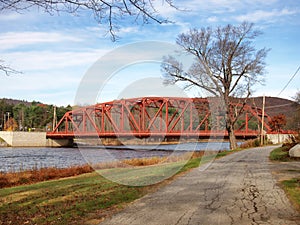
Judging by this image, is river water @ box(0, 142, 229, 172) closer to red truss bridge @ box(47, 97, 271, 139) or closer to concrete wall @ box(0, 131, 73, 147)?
red truss bridge @ box(47, 97, 271, 139)

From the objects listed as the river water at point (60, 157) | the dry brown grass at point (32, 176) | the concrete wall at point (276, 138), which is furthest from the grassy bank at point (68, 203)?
the concrete wall at point (276, 138)

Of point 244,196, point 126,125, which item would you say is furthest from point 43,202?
point 126,125

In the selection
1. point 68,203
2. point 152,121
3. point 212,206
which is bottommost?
point 68,203

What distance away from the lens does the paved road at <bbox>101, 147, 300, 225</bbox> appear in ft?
22.7

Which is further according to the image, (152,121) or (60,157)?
(152,121)

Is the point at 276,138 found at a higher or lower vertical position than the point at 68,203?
higher

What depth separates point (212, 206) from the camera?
8.20 m

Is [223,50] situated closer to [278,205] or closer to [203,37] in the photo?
[203,37]

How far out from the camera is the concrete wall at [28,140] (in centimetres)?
6929

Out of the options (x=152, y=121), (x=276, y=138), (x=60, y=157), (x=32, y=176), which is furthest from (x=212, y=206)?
(x=152, y=121)

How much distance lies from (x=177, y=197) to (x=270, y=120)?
5943cm

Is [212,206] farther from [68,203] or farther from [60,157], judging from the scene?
[60,157]

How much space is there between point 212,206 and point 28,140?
6938 cm

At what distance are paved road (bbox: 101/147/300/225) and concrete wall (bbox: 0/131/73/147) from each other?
63.4m
